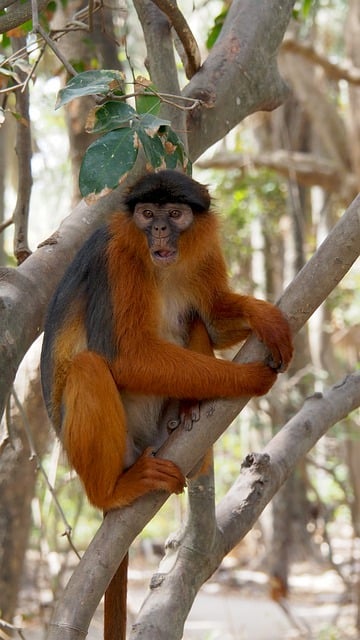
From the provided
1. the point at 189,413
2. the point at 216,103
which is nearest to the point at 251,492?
the point at 189,413

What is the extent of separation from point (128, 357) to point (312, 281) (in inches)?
39.9

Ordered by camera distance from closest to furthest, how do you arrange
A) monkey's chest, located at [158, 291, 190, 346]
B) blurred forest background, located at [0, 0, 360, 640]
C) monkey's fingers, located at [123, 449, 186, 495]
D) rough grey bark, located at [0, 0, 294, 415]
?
1. monkey's fingers, located at [123, 449, 186, 495]
2. rough grey bark, located at [0, 0, 294, 415]
3. monkey's chest, located at [158, 291, 190, 346]
4. blurred forest background, located at [0, 0, 360, 640]

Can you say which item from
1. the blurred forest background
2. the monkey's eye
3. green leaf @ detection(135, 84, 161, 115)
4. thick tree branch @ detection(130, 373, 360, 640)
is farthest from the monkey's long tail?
the blurred forest background

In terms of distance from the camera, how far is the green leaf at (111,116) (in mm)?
2918

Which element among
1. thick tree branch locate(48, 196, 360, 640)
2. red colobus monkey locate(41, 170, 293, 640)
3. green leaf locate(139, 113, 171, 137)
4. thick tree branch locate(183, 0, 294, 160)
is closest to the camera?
green leaf locate(139, 113, 171, 137)

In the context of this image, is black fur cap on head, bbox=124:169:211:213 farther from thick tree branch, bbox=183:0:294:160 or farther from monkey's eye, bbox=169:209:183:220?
thick tree branch, bbox=183:0:294:160

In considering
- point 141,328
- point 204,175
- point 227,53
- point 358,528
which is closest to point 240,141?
point 204,175

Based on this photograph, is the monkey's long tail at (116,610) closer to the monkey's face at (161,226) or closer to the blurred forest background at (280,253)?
the monkey's face at (161,226)

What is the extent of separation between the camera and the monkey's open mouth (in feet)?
13.4

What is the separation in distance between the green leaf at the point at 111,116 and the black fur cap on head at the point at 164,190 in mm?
1047

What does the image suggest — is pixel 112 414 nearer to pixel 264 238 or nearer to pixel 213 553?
pixel 213 553

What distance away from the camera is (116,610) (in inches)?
155

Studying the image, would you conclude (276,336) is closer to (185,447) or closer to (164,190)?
(185,447)

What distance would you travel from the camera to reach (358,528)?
A: 1166cm
